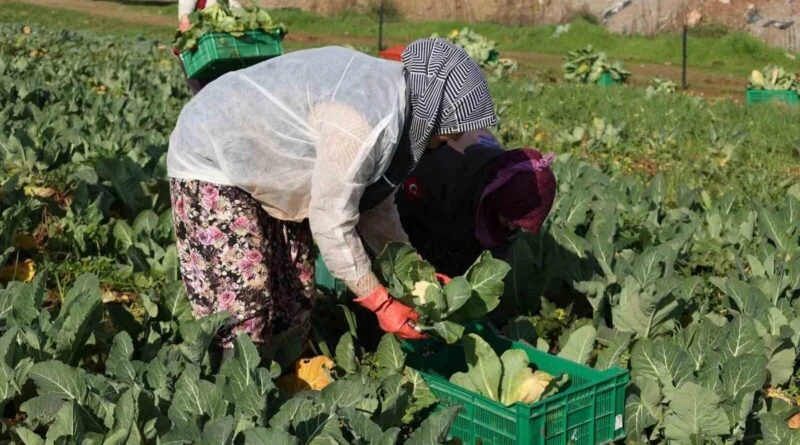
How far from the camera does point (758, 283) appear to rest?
4074 mm

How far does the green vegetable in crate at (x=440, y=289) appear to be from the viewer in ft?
10.1

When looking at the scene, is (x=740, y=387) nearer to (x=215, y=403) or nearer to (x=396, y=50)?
(x=215, y=403)

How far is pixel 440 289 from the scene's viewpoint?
316 cm

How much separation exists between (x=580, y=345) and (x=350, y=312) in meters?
0.77

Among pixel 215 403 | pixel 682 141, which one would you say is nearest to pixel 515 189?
pixel 215 403

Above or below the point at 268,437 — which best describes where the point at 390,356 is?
below

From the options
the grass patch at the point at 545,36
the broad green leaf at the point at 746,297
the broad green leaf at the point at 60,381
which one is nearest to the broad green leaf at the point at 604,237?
the broad green leaf at the point at 746,297

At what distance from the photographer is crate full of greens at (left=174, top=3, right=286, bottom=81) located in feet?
19.1

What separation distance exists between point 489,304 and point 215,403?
867 mm

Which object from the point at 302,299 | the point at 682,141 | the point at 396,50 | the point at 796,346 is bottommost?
the point at 682,141

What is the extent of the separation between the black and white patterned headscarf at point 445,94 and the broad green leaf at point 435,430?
76cm

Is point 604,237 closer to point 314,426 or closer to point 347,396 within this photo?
point 347,396

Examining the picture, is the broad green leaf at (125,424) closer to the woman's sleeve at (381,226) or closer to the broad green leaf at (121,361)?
the broad green leaf at (121,361)

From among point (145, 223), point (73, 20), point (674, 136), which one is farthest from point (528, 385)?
point (73, 20)
